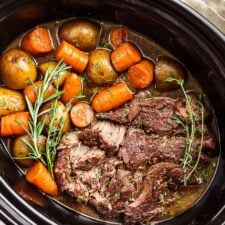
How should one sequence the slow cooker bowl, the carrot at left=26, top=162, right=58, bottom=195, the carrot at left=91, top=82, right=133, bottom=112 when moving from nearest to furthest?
the slow cooker bowl < the carrot at left=26, top=162, right=58, bottom=195 < the carrot at left=91, top=82, right=133, bottom=112

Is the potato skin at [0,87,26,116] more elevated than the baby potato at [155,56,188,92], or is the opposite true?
the baby potato at [155,56,188,92]

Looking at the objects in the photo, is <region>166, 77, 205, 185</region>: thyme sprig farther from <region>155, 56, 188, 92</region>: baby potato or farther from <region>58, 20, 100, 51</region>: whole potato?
<region>58, 20, 100, 51</region>: whole potato

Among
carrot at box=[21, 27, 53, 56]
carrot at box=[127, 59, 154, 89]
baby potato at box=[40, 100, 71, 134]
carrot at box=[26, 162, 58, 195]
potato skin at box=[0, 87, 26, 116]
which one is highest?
carrot at box=[127, 59, 154, 89]

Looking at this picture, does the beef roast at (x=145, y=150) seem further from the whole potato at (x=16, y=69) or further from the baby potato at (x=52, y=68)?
the whole potato at (x=16, y=69)

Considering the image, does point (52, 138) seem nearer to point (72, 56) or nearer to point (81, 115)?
point (81, 115)

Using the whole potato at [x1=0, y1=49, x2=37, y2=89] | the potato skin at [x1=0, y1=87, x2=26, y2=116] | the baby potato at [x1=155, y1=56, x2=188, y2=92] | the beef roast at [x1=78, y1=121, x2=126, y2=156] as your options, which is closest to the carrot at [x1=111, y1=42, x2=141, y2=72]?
the baby potato at [x1=155, y1=56, x2=188, y2=92]

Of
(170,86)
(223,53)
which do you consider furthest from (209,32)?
(170,86)
